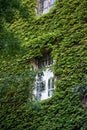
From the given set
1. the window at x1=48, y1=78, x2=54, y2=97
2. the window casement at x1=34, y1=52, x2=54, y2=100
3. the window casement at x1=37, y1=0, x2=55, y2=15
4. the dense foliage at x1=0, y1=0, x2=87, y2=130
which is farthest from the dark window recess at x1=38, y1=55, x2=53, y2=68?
the window casement at x1=37, y1=0, x2=55, y2=15

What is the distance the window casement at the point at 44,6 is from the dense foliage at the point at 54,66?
0.57 metres

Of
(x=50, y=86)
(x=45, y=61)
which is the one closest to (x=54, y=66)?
(x=50, y=86)

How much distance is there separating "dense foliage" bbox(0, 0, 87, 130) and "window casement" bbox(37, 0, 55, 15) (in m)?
0.57

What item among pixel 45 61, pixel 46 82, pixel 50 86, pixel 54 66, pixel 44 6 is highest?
pixel 44 6

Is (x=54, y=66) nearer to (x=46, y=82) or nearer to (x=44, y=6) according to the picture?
(x=46, y=82)

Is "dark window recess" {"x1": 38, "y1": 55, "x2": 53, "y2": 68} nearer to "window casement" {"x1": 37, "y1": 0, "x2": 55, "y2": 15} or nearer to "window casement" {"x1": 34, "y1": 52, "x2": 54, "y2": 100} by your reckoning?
"window casement" {"x1": 34, "y1": 52, "x2": 54, "y2": 100}

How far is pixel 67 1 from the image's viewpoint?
45.5 feet

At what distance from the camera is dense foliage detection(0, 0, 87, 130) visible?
1080 cm

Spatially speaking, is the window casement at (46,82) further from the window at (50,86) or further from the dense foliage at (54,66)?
the dense foliage at (54,66)

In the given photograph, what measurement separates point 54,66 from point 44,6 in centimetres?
347

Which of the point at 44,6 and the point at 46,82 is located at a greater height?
the point at 44,6

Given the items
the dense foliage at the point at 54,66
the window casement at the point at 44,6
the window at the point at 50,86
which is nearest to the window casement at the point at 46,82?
the window at the point at 50,86

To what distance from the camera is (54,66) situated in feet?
42.4

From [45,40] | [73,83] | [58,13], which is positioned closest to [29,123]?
[73,83]
